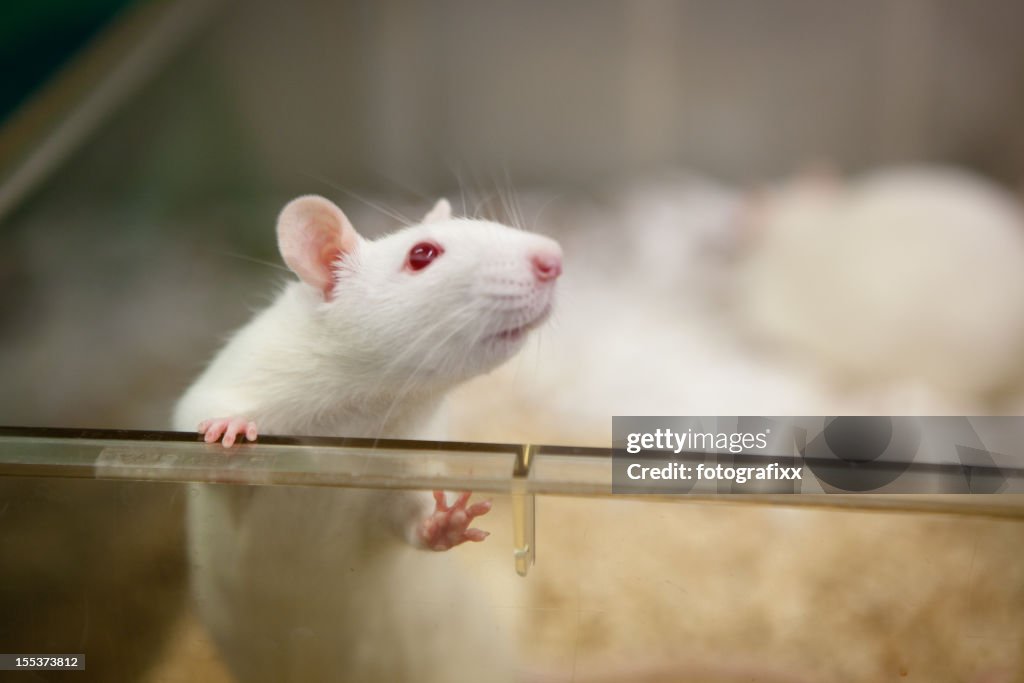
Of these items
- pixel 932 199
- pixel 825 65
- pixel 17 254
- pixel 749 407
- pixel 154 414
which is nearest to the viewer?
pixel 154 414

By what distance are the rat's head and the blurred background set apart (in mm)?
138

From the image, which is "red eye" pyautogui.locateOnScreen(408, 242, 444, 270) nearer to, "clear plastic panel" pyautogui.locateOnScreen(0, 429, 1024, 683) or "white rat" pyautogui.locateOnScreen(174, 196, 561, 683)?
"white rat" pyautogui.locateOnScreen(174, 196, 561, 683)

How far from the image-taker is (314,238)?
0.74 m

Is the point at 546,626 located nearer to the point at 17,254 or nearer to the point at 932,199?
the point at 17,254

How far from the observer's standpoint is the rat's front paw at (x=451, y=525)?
771 millimetres

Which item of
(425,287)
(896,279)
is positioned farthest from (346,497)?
(896,279)

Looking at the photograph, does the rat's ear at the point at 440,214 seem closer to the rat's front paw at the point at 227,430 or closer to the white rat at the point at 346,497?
the white rat at the point at 346,497

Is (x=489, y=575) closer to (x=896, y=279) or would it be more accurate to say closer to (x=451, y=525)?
(x=451, y=525)

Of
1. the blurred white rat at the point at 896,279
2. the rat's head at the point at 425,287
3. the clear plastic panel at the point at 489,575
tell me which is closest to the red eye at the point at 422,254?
the rat's head at the point at 425,287

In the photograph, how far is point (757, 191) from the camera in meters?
2.26

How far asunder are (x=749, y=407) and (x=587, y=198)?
2.45ft

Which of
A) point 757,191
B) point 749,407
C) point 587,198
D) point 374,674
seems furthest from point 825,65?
point 374,674

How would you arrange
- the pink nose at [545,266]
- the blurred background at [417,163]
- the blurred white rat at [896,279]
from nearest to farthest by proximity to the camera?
the pink nose at [545,266] < the blurred background at [417,163] < the blurred white rat at [896,279]

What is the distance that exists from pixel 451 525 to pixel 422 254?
0.79 feet
